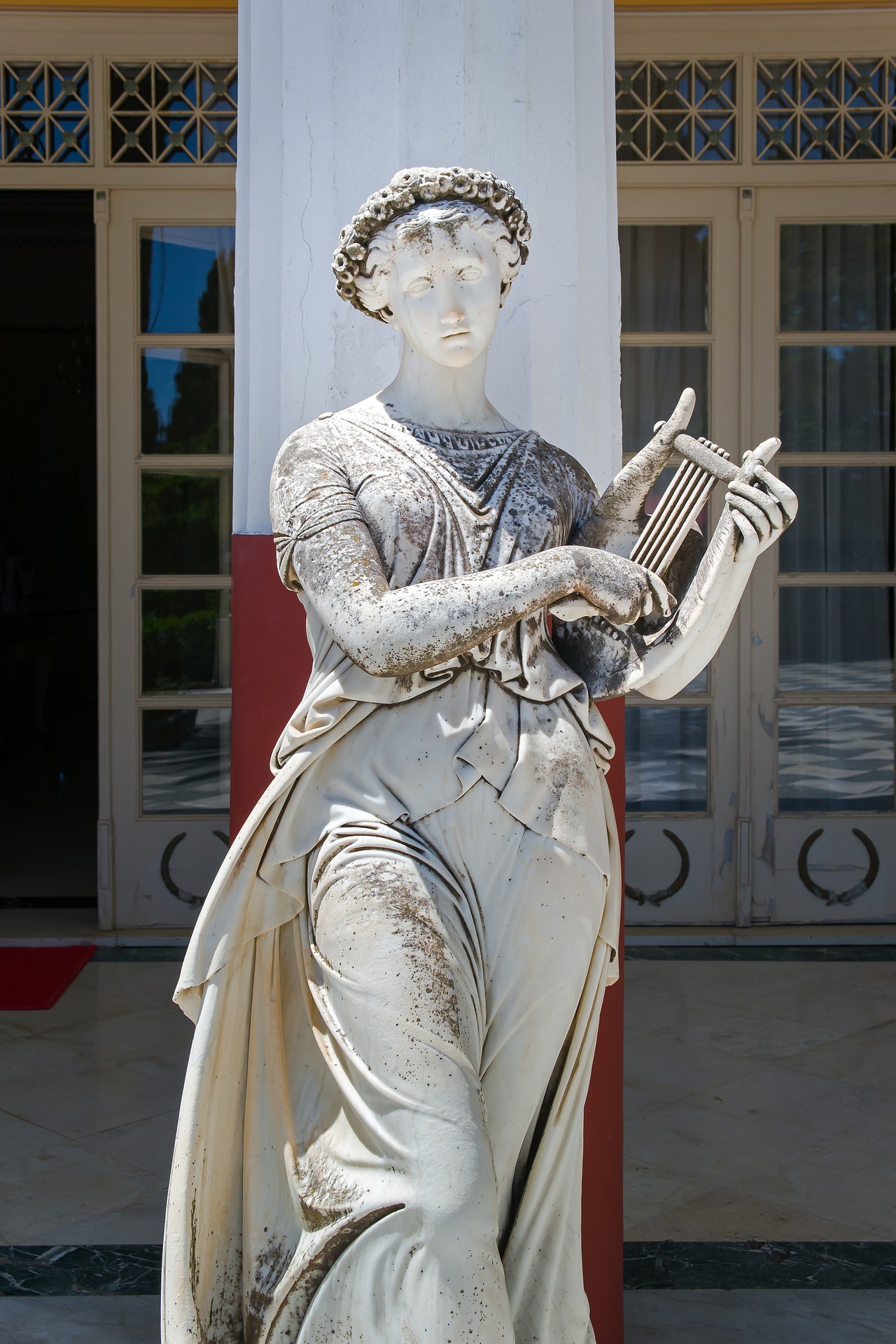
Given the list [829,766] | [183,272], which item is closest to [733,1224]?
[829,766]

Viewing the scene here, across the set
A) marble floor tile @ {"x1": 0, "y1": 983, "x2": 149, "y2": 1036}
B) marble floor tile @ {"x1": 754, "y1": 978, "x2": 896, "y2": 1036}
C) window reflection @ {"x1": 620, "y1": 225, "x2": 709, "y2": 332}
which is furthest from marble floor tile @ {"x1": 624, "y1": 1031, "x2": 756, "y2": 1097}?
window reflection @ {"x1": 620, "y1": 225, "x2": 709, "y2": 332}

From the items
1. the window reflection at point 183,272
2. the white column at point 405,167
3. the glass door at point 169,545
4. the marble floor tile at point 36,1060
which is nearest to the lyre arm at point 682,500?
the white column at point 405,167

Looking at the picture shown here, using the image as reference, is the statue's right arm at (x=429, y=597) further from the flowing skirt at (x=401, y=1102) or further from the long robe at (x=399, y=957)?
the flowing skirt at (x=401, y=1102)

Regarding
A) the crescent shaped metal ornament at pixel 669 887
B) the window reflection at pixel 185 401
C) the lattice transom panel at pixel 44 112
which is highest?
the lattice transom panel at pixel 44 112

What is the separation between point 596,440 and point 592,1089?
1278 mm

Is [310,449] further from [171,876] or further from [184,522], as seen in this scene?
[171,876]

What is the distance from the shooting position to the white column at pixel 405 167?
8.86 ft

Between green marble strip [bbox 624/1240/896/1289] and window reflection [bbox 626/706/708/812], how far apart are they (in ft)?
Answer: 9.11

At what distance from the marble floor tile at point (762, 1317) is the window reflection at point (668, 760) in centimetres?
298

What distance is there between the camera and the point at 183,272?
599 cm

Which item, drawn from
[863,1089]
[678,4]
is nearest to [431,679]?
[863,1089]

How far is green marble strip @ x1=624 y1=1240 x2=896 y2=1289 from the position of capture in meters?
3.30

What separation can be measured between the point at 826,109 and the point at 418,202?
4435 millimetres

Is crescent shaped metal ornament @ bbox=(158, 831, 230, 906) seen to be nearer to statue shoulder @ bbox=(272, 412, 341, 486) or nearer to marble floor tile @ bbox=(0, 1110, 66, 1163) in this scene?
marble floor tile @ bbox=(0, 1110, 66, 1163)
